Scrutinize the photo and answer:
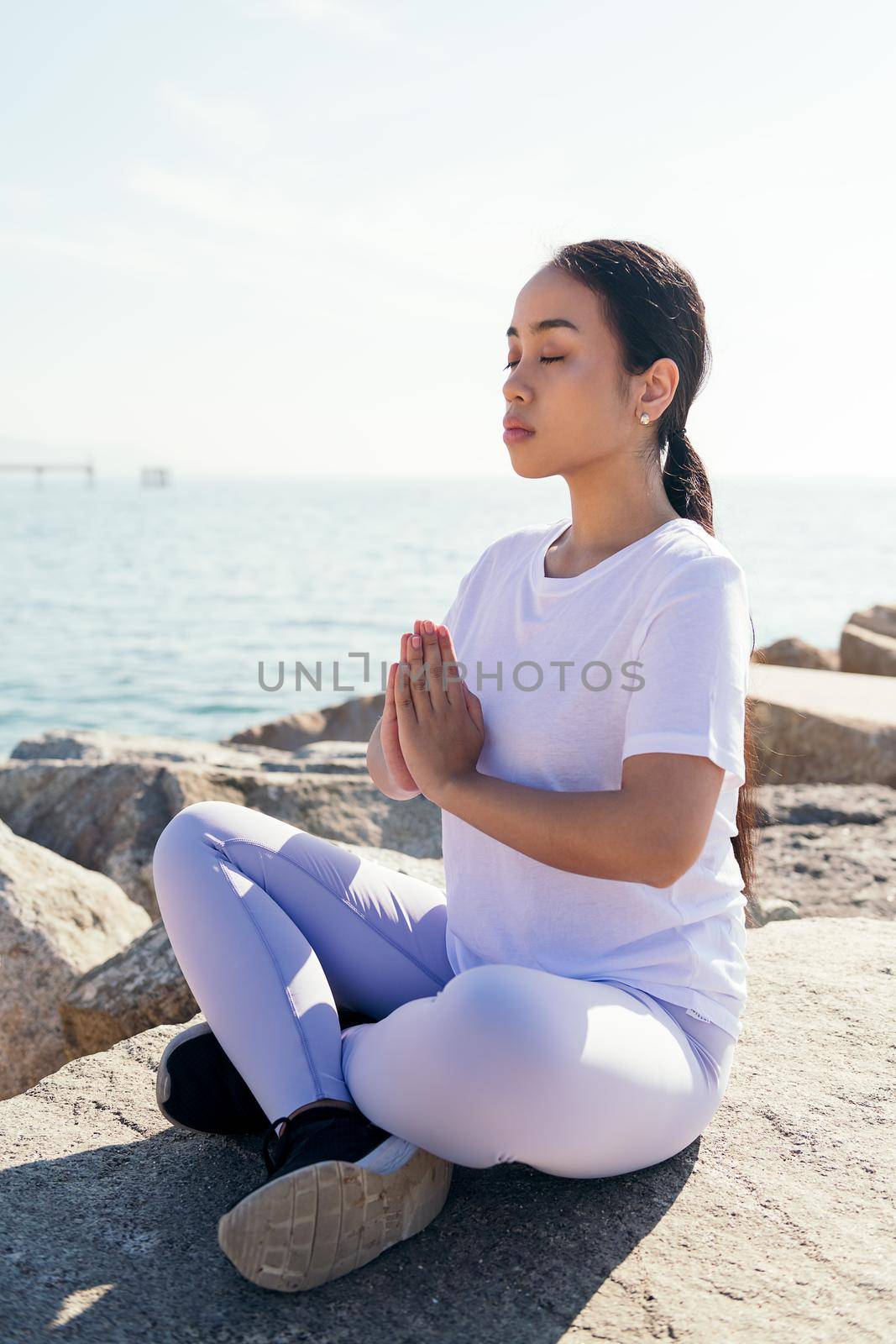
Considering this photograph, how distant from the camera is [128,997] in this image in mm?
2959

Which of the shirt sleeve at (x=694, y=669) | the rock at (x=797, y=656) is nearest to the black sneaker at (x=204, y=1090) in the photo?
the shirt sleeve at (x=694, y=669)

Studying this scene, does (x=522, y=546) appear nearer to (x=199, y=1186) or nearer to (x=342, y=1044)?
(x=342, y=1044)

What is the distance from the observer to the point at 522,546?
2.35 metres

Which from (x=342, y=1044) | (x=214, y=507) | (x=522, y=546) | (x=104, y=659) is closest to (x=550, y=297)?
(x=522, y=546)

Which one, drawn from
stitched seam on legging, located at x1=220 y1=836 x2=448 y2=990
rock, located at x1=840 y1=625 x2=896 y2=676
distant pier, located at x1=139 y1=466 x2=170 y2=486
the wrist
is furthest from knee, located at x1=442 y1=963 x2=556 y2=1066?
distant pier, located at x1=139 y1=466 x2=170 y2=486

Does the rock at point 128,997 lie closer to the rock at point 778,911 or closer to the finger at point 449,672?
the finger at point 449,672

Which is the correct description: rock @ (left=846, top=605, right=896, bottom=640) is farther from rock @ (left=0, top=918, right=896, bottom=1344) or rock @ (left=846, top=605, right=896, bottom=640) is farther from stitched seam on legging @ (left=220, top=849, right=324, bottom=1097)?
stitched seam on legging @ (left=220, top=849, right=324, bottom=1097)

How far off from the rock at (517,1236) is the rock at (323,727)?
543 centimetres

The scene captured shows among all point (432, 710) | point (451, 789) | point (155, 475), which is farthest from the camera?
point (155, 475)

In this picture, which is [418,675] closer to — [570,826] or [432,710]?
[432,710]

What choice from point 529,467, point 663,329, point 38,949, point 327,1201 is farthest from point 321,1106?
point 38,949

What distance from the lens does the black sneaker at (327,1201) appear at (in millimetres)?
1618

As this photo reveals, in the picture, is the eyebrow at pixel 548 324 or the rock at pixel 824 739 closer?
the eyebrow at pixel 548 324

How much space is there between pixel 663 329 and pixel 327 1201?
1508mm
